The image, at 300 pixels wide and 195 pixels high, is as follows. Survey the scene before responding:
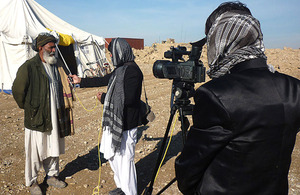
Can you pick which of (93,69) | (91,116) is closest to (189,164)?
(91,116)

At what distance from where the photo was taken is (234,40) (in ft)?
3.63

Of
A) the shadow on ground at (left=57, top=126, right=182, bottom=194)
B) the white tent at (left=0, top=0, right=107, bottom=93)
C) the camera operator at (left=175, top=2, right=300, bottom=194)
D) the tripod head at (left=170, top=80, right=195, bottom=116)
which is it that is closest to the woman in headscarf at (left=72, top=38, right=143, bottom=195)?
the shadow on ground at (left=57, top=126, right=182, bottom=194)

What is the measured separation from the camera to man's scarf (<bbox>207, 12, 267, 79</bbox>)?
42.9 inches

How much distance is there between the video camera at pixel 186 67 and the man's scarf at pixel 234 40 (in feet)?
0.95

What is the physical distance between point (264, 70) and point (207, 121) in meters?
0.39

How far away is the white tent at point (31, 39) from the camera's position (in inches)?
347

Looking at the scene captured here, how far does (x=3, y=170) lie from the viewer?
3430 mm

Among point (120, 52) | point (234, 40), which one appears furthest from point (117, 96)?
point (234, 40)

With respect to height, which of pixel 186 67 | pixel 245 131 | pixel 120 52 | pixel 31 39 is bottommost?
pixel 245 131

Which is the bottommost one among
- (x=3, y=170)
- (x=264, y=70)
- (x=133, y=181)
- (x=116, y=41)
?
(x=3, y=170)

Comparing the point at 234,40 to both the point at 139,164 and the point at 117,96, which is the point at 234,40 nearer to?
the point at 117,96

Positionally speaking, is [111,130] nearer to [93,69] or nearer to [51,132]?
[51,132]

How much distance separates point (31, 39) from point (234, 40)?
30.8ft

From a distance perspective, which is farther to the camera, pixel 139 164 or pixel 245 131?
pixel 139 164
